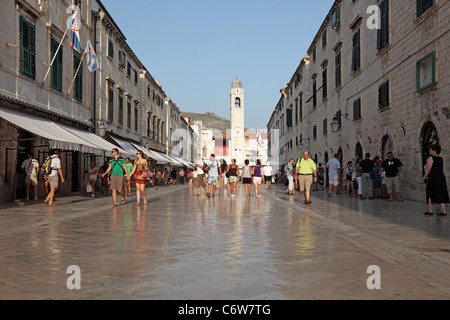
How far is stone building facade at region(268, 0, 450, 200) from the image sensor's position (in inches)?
542

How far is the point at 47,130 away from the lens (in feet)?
46.7

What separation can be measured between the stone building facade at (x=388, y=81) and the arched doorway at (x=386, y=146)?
0.04 meters

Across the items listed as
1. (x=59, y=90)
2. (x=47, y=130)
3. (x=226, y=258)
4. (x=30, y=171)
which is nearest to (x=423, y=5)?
(x=226, y=258)

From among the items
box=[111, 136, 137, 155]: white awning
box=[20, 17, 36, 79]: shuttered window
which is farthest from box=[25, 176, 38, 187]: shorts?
box=[111, 136, 137, 155]: white awning

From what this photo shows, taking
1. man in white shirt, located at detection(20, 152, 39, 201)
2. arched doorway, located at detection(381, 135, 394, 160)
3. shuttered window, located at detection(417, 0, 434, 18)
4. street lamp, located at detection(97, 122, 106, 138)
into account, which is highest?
shuttered window, located at detection(417, 0, 434, 18)

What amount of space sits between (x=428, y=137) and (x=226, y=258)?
11416mm

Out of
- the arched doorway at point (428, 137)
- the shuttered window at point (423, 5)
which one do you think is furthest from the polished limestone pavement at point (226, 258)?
the shuttered window at point (423, 5)

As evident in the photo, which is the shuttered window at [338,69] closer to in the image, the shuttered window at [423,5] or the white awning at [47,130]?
the shuttered window at [423,5]

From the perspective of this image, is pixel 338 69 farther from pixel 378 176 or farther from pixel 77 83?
pixel 77 83

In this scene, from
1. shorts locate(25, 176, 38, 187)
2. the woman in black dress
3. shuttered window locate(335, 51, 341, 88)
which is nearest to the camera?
the woman in black dress

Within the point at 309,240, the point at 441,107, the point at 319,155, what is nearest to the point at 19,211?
the point at 309,240

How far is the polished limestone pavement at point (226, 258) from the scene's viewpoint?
4051 mm

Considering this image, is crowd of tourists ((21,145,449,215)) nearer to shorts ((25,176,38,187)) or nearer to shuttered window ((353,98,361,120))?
shorts ((25,176,38,187))

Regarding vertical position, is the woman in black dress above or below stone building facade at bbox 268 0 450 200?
below
